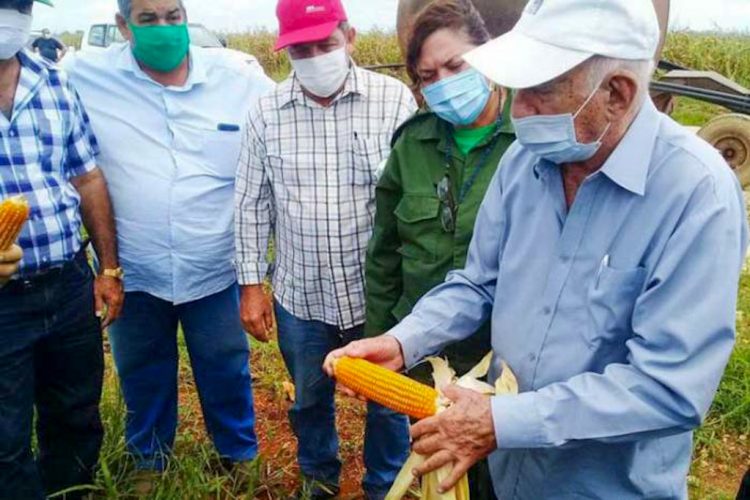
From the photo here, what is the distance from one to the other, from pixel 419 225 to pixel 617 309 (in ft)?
3.19

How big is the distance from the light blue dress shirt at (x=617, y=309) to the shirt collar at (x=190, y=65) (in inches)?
62.7

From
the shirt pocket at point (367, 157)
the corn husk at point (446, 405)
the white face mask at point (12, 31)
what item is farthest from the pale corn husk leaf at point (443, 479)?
the white face mask at point (12, 31)

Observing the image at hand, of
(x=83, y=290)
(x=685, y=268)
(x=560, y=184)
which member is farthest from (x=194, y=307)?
(x=685, y=268)

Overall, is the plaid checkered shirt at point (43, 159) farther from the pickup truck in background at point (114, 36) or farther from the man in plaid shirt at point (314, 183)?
the pickup truck in background at point (114, 36)

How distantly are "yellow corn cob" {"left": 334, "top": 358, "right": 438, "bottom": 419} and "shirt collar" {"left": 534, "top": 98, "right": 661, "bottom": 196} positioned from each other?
0.68 meters

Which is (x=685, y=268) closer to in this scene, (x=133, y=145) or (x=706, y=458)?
(x=133, y=145)

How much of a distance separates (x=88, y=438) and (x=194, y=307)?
66cm

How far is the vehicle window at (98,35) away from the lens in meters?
16.8

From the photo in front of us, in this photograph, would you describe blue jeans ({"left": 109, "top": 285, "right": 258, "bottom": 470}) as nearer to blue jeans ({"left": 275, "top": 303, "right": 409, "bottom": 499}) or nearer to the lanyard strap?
blue jeans ({"left": 275, "top": 303, "right": 409, "bottom": 499})

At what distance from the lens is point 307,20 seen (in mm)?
2799

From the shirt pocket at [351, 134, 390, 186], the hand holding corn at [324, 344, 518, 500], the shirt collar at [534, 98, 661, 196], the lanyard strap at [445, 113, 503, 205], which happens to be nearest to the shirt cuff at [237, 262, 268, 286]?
the shirt pocket at [351, 134, 390, 186]

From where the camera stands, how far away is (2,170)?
8.32 ft

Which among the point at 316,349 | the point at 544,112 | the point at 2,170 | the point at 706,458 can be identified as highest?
the point at 544,112

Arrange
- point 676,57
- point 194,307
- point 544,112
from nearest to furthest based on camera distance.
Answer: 1. point 544,112
2. point 194,307
3. point 676,57
